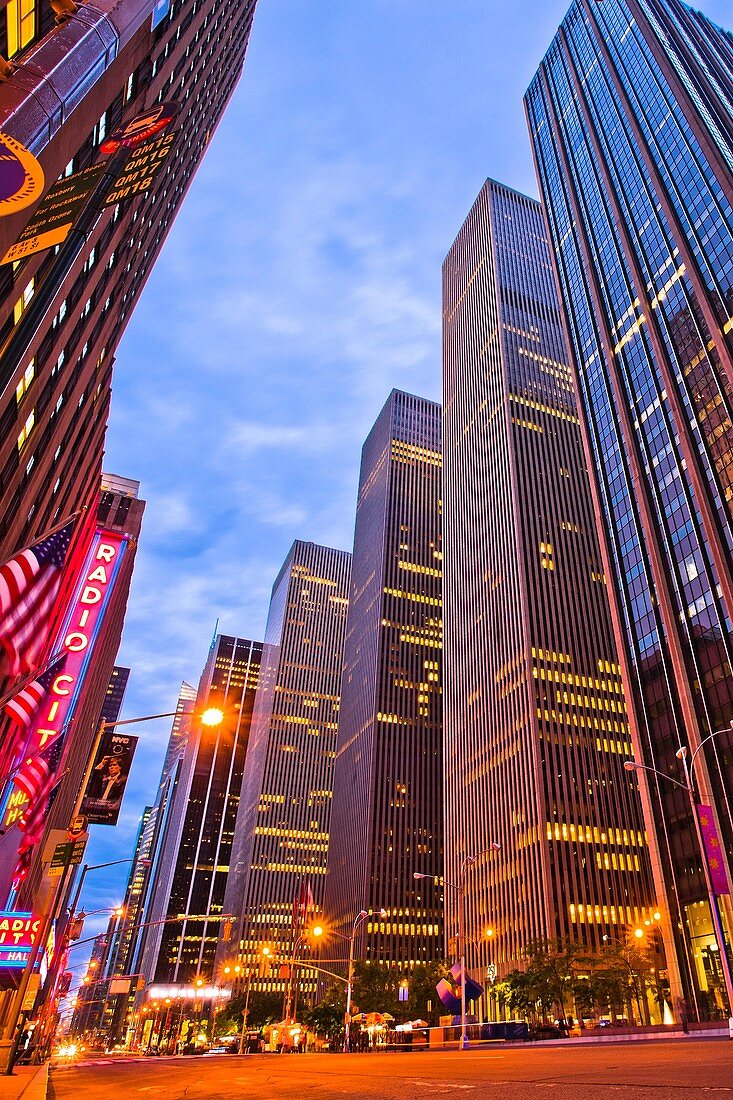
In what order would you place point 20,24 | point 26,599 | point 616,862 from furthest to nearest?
1. point 616,862
2. point 20,24
3. point 26,599

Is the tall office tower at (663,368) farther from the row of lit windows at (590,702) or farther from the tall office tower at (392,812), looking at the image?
the tall office tower at (392,812)

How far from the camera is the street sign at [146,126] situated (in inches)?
514

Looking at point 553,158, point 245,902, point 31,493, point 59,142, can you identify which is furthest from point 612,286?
point 245,902

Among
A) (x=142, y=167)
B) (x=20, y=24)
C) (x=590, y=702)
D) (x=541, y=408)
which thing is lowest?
(x=142, y=167)

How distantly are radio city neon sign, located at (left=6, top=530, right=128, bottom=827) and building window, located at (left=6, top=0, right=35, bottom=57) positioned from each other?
24316 mm

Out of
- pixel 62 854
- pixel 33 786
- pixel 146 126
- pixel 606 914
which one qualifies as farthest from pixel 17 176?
pixel 606 914

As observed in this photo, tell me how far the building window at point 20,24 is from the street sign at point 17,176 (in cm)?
1579

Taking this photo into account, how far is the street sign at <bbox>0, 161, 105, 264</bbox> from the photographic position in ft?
32.4

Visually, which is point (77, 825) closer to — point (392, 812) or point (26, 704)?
point (26, 704)

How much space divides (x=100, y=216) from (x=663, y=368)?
7058 cm

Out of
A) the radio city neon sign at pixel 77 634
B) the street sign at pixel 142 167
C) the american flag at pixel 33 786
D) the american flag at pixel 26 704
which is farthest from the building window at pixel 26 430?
the street sign at pixel 142 167

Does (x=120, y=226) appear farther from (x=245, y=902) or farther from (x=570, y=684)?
(x=245, y=902)

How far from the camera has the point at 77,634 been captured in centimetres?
3962

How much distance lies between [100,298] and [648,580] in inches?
2668
